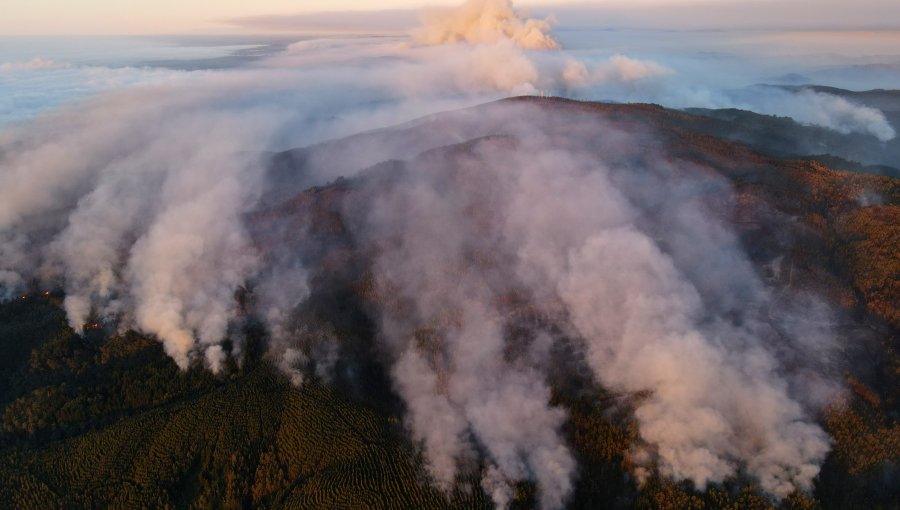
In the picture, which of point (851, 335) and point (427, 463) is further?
point (851, 335)

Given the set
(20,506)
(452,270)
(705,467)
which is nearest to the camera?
(705,467)

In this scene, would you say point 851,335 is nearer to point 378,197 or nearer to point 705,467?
point 705,467

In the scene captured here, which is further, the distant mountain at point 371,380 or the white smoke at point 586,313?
the white smoke at point 586,313

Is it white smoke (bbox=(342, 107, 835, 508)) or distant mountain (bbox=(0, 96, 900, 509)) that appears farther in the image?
white smoke (bbox=(342, 107, 835, 508))

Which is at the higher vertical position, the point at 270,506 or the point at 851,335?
the point at 851,335

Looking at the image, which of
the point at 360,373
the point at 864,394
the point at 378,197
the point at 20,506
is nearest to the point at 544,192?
the point at 378,197

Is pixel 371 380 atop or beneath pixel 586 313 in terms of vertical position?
beneath

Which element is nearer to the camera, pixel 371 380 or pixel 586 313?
pixel 371 380

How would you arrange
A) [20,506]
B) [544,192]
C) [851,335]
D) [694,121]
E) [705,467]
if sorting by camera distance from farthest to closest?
1. [694,121]
2. [544,192]
3. [851,335]
4. [20,506]
5. [705,467]
